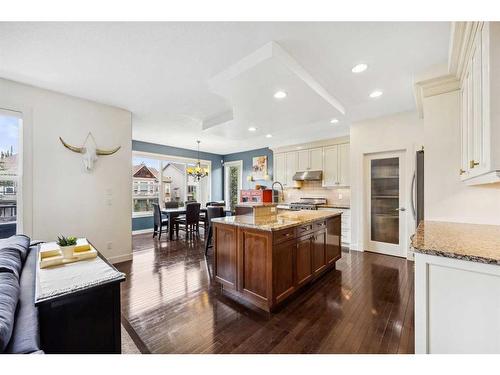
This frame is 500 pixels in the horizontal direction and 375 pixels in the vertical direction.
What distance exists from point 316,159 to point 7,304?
5.48m

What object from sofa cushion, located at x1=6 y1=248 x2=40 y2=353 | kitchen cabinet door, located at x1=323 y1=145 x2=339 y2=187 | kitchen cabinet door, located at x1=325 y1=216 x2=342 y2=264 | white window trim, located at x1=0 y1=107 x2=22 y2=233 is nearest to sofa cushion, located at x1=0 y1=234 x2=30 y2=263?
sofa cushion, located at x1=6 y1=248 x2=40 y2=353

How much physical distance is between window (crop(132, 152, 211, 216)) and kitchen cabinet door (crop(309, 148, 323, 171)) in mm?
3980

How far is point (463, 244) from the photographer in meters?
1.32

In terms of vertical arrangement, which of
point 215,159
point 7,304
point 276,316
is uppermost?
point 215,159

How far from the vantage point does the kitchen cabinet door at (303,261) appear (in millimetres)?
2433

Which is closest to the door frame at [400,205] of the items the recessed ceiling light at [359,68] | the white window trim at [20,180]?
the recessed ceiling light at [359,68]

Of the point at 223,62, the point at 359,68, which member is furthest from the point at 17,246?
the point at 359,68

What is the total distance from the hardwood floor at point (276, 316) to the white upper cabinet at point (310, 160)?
2.83 m

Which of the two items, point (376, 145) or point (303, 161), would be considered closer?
point (376, 145)

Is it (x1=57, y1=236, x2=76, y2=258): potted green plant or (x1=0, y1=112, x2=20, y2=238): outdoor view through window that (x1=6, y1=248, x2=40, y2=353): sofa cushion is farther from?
(x1=0, y1=112, x2=20, y2=238): outdoor view through window

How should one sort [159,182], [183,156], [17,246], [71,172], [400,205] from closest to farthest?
1. [17,246]
2. [71,172]
3. [400,205]
4. [159,182]
5. [183,156]

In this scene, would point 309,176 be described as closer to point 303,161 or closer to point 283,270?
point 303,161
